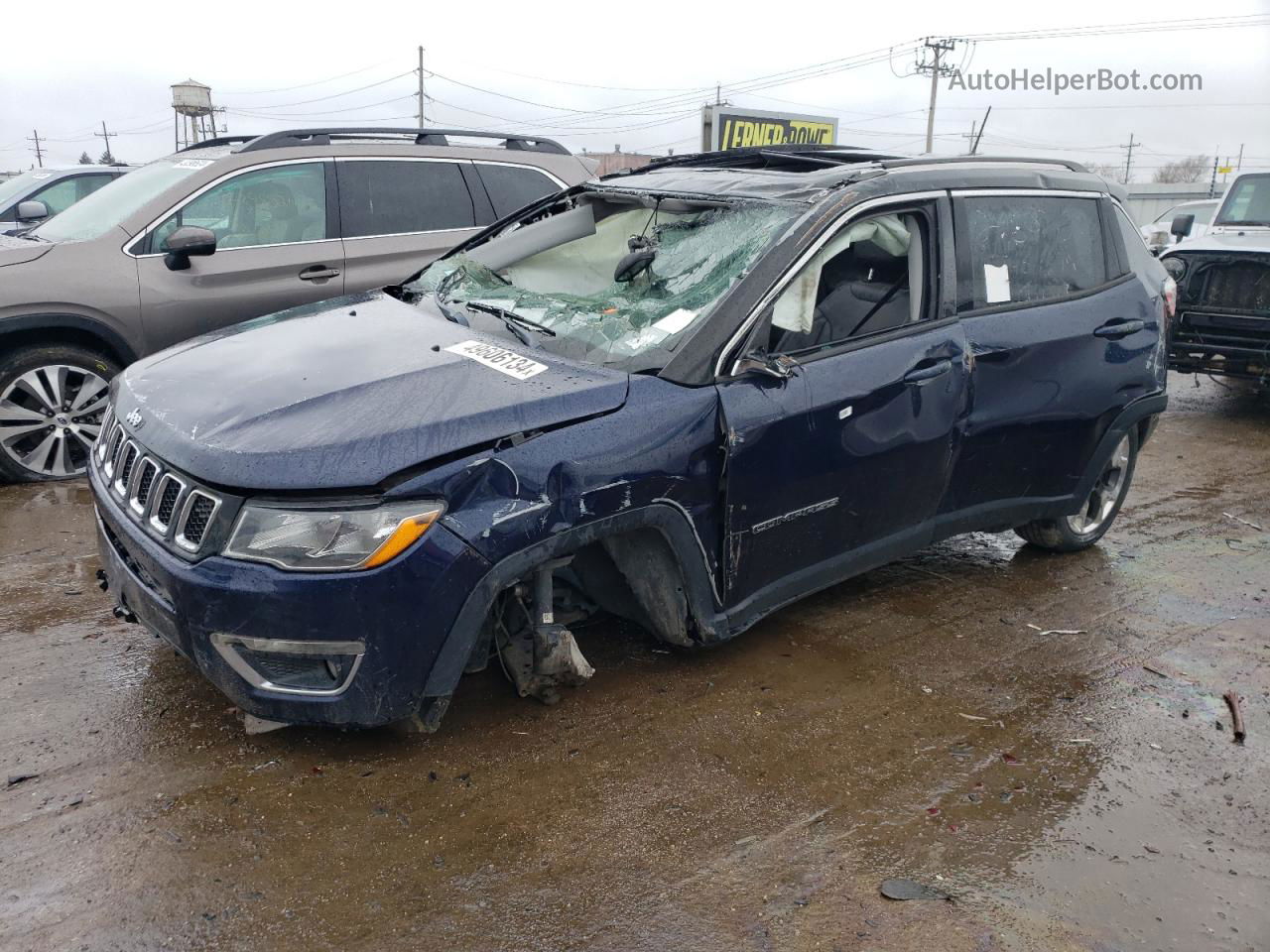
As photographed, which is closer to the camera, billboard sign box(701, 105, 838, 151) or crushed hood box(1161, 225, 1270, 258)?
crushed hood box(1161, 225, 1270, 258)

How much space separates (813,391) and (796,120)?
26344 millimetres

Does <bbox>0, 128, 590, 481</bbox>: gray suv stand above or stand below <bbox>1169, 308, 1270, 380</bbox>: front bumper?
above

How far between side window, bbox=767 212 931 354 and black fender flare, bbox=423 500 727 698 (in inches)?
34.1

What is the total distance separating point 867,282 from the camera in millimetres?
3883

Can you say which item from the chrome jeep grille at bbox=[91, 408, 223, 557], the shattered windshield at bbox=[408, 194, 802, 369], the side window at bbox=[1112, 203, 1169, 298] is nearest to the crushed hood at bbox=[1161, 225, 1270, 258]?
the side window at bbox=[1112, 203, 1169, 298]

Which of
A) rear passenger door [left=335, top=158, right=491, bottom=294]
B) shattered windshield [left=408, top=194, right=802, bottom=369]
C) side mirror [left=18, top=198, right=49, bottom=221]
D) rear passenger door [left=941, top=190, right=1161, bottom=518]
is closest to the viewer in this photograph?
shattered windshield [left=408, top=194, right=802, bottom=369]

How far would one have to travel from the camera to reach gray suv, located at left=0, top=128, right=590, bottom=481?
534cm

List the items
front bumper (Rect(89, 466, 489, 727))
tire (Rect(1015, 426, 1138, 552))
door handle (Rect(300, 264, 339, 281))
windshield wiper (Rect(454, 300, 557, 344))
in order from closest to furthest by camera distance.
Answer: front bumper (Rect(89, 466, 489, 727)) < windshield wiper (Rect(454, 300, 557, 344)) < tire (Rect(1015, 426, 1138, 552)) < door handle (Rect(300, 264, 339, 281))

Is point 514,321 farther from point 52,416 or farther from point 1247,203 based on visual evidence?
point 1247,203

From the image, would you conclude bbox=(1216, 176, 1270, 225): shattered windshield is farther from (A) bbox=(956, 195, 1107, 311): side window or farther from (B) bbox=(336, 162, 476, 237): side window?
(B) bbox=(336, 162, 476, 237): side window

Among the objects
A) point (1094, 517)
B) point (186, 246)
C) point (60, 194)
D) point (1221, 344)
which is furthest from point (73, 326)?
point (1221, 344)

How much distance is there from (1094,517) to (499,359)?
3.28 m

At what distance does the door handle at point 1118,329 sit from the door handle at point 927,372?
102 cm

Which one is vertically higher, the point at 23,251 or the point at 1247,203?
the point at 1247,203
